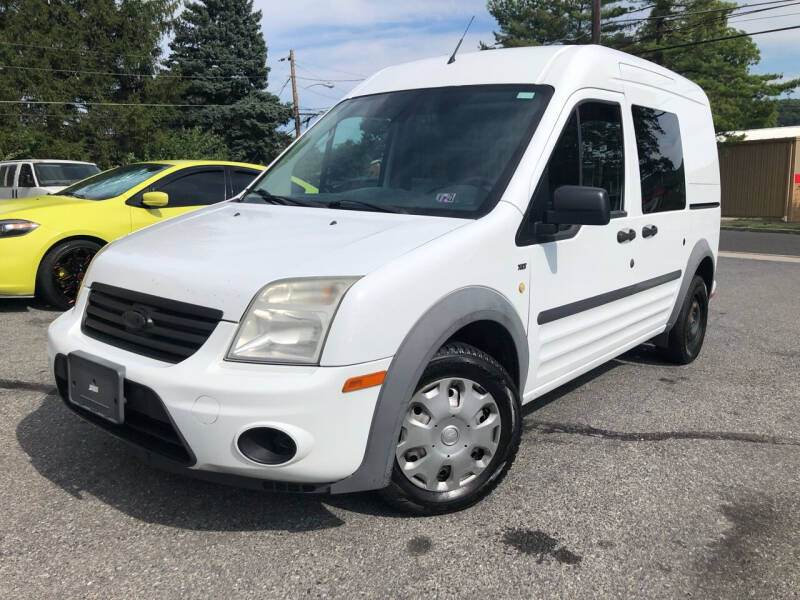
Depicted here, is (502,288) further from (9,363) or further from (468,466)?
(9,363)

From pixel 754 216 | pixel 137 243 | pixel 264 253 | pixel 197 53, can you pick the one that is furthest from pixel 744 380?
pixel 197 53

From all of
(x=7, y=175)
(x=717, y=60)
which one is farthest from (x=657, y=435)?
(x=717, y=60)

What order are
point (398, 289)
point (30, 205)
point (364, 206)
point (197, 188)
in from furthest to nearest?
point (197, 188) → point (30, 205) → point (364, 206) → point (398, 289)

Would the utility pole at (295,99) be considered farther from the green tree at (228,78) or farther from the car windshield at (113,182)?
the car windshield at (113,182)

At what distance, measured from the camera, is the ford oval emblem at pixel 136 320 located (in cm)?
252

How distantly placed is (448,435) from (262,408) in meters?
0.81

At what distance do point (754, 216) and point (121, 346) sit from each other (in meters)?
27.7

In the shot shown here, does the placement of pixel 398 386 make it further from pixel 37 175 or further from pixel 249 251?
pixel 37 175

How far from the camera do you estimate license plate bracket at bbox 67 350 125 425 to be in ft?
8.04

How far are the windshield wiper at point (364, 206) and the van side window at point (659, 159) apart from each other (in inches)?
68.0

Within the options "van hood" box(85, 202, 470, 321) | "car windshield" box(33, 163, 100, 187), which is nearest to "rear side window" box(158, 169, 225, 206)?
"van hood" box(85, 202, 470, 321)

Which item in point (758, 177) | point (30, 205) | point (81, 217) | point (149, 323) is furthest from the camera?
point (758, 177)

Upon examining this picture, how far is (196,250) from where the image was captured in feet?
8.82

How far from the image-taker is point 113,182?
710cm
